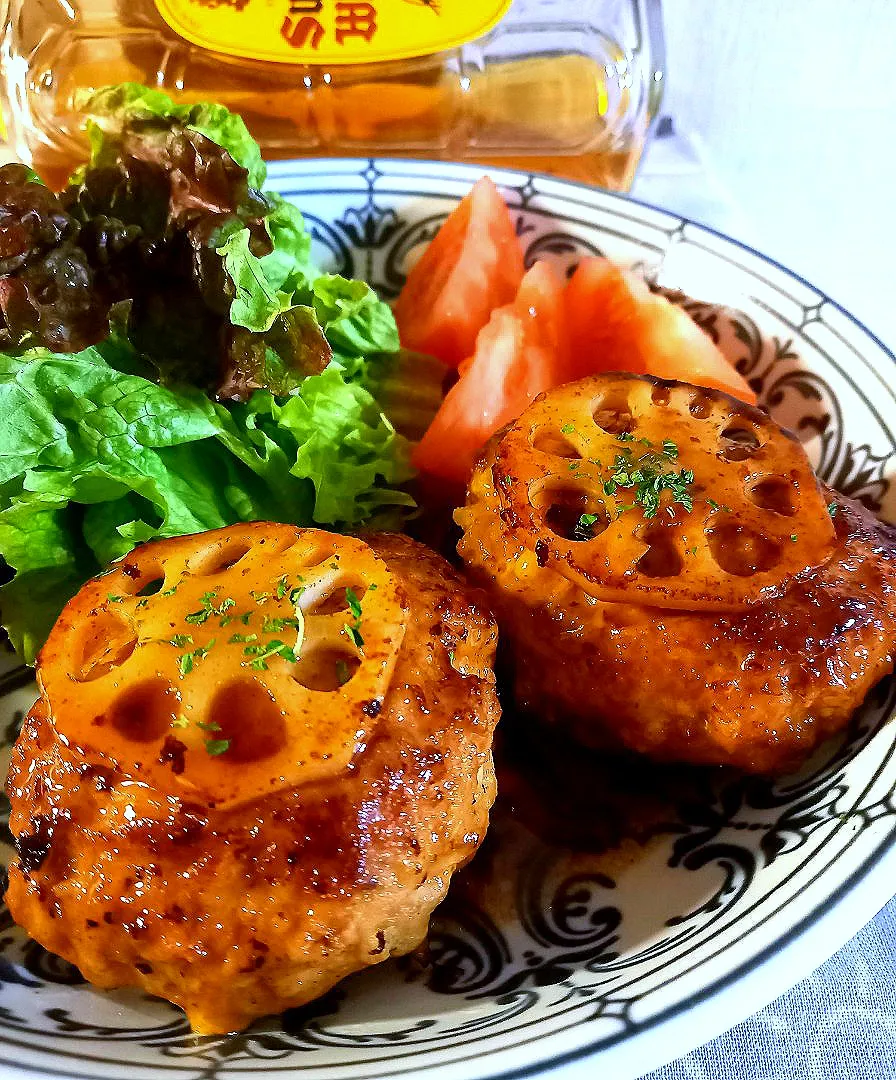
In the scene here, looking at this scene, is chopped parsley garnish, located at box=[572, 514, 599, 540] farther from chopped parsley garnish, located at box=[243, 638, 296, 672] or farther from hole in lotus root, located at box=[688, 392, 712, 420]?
chopped parsley garnish, located at box=[243, 638, 296, 672]

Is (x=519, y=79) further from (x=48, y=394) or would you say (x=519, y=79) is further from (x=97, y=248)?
(x=48, y=394)

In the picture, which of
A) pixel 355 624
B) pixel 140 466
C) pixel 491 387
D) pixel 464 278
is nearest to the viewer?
pixel 355 624

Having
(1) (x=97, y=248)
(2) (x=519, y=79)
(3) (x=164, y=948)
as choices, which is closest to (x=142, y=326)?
(1) (x=97, y=248)

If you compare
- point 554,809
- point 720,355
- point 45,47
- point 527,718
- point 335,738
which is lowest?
point 554,809

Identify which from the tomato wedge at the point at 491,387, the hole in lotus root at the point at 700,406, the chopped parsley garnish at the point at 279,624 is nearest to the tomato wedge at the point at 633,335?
the tomato wedge at the point at 491,387

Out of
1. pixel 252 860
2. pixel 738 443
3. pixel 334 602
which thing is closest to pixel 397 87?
pixel 738 443

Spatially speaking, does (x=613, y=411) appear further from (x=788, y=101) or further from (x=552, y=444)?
(x=788, y=101)
